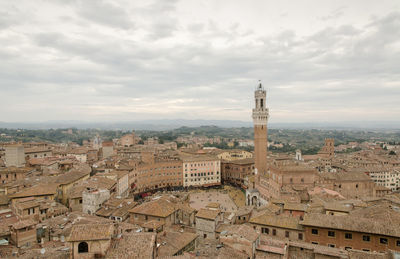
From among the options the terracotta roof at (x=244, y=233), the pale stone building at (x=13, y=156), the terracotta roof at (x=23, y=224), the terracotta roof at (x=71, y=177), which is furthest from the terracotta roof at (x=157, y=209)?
the pale stone building at (x=13, y=156)

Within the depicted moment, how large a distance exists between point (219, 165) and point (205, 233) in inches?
1716

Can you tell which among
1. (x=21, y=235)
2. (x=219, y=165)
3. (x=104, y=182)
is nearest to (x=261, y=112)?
(x=219, y=165)

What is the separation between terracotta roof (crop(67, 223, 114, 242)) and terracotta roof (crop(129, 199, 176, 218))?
41.2ft

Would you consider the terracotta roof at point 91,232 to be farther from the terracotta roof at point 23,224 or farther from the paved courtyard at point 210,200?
the paved courtyard at point 210,200

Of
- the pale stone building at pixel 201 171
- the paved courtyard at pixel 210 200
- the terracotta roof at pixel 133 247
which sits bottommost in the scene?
the paved courtyard at pixel 210 200

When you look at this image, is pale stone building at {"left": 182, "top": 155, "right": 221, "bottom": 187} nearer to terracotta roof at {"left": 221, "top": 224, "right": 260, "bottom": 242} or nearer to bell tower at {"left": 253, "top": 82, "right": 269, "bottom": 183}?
bell tower at {"left": 253, "top": 82, "right": 269, "bottom": 183}

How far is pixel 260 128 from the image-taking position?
6219 centimetres

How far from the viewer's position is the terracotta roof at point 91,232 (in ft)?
51.0

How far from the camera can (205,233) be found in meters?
28.2

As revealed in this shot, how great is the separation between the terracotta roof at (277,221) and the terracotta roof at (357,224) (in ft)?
6.99

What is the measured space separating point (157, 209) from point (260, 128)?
1498 inches

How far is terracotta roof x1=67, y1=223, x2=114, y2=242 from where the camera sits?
15.5m

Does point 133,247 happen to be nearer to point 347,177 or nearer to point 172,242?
point 172,242

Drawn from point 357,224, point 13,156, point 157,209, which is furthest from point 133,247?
point 13,156
